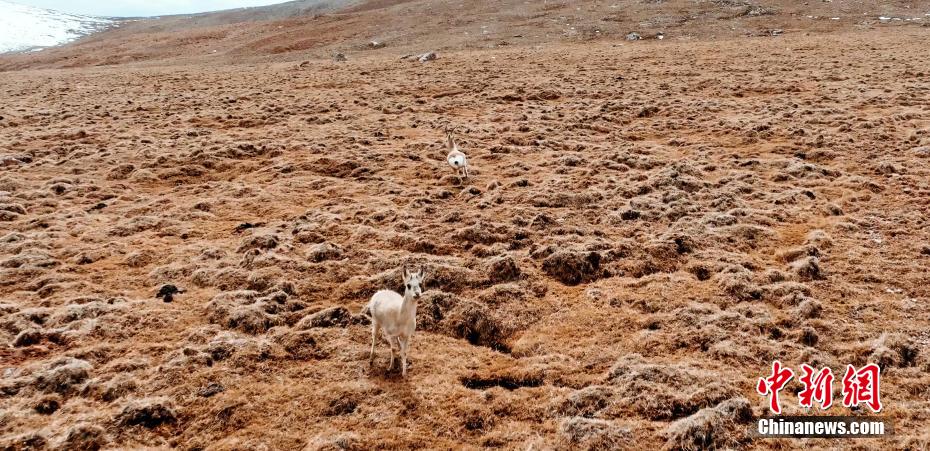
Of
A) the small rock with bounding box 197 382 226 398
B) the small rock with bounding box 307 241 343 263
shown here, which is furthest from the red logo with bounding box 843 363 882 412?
the small rock with bounding box 307 241 343 263

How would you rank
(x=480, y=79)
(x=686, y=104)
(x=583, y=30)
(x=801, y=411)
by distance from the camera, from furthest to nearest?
1. (x=583, y=30)
2. (x=480, y=79)
3. (x=686, y=104)
4. (x=801, y=411)

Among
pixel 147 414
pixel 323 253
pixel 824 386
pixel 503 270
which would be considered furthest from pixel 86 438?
pixel 824 386

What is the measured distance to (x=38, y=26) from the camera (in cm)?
13738

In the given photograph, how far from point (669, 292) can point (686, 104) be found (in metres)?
18.7

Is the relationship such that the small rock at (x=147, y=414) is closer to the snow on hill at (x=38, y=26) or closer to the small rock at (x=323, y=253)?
the small rock at (x=323, y=253)

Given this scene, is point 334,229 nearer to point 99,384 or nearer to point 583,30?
point 99,384

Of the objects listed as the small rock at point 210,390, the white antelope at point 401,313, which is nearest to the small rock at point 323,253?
the white antelope at point 401,313

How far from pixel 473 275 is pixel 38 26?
582 feet

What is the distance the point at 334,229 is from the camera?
13.0 m

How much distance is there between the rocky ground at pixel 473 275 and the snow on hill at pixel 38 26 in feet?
432

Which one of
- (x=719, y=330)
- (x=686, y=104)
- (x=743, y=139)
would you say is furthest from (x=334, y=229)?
(x=686, y=104)

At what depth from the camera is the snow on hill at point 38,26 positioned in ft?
395

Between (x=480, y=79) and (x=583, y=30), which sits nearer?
(x=480, y=79)

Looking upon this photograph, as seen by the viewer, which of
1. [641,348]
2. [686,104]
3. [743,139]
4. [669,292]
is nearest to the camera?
[641,348]
